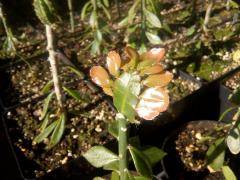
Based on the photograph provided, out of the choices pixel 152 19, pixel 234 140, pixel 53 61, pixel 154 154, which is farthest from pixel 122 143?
pixel 152 19

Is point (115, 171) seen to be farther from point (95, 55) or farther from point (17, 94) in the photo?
point (95, 55)

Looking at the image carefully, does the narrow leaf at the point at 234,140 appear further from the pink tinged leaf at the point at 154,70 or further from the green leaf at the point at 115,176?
the pink tinged leaf at the point at 154,70

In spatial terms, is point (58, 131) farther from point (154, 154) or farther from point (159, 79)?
point (159, 79)

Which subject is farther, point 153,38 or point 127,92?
point 153,38

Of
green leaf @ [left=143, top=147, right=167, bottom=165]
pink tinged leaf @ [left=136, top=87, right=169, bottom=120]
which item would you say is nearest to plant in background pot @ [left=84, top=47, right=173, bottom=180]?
pink tinged leaf @ [left=136, top=87, right=169, bottom=120]

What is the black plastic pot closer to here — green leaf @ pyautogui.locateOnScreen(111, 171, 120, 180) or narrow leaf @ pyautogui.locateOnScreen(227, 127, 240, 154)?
narrow leaf @ pyautogui.locateOnScreen(227, 127, 240, 154)

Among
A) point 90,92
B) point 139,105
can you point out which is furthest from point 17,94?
point 139,105
